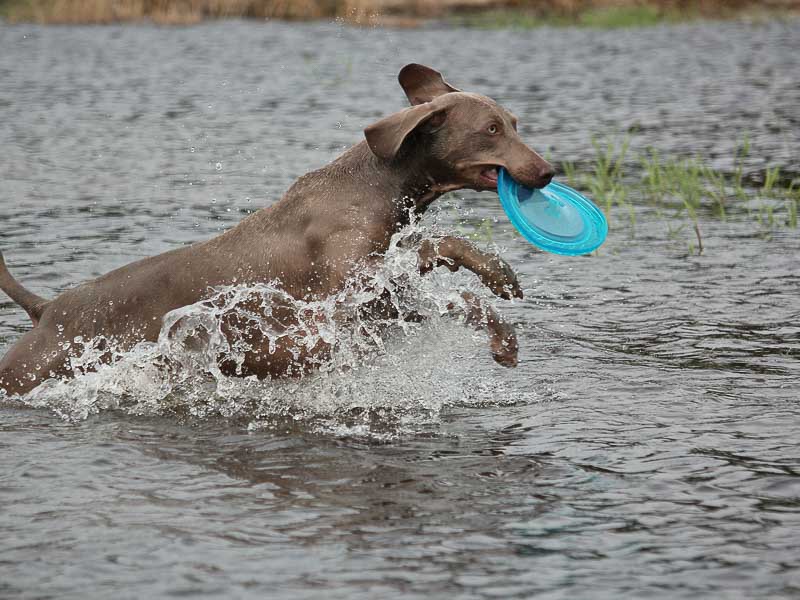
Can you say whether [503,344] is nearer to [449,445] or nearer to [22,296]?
[449,445]

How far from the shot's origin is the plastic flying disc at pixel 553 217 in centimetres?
738

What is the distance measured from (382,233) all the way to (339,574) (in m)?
2.51

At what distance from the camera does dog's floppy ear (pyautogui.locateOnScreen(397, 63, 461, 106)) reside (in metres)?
7.85

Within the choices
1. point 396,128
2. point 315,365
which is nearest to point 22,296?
point 315,365

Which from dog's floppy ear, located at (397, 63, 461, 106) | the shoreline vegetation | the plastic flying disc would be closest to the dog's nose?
the plastic flying disc

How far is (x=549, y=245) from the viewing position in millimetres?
7719

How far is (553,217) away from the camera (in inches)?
308

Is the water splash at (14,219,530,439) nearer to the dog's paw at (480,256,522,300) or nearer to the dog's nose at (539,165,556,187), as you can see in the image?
the dog's paw at (480,256,522,300)

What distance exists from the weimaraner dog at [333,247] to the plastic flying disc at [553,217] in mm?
156

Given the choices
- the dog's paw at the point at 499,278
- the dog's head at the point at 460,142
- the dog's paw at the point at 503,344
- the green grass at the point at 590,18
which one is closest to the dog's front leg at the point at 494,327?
the dog's paw at the point at 503,344

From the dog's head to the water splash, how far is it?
1.38 feet

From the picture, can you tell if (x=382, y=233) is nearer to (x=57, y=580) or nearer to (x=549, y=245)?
(x=549, y=245)

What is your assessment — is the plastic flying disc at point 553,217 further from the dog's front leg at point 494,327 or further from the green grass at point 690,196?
the green grass at point 690,196

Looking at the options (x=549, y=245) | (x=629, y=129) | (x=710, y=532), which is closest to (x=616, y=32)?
(x=629, y=129)
